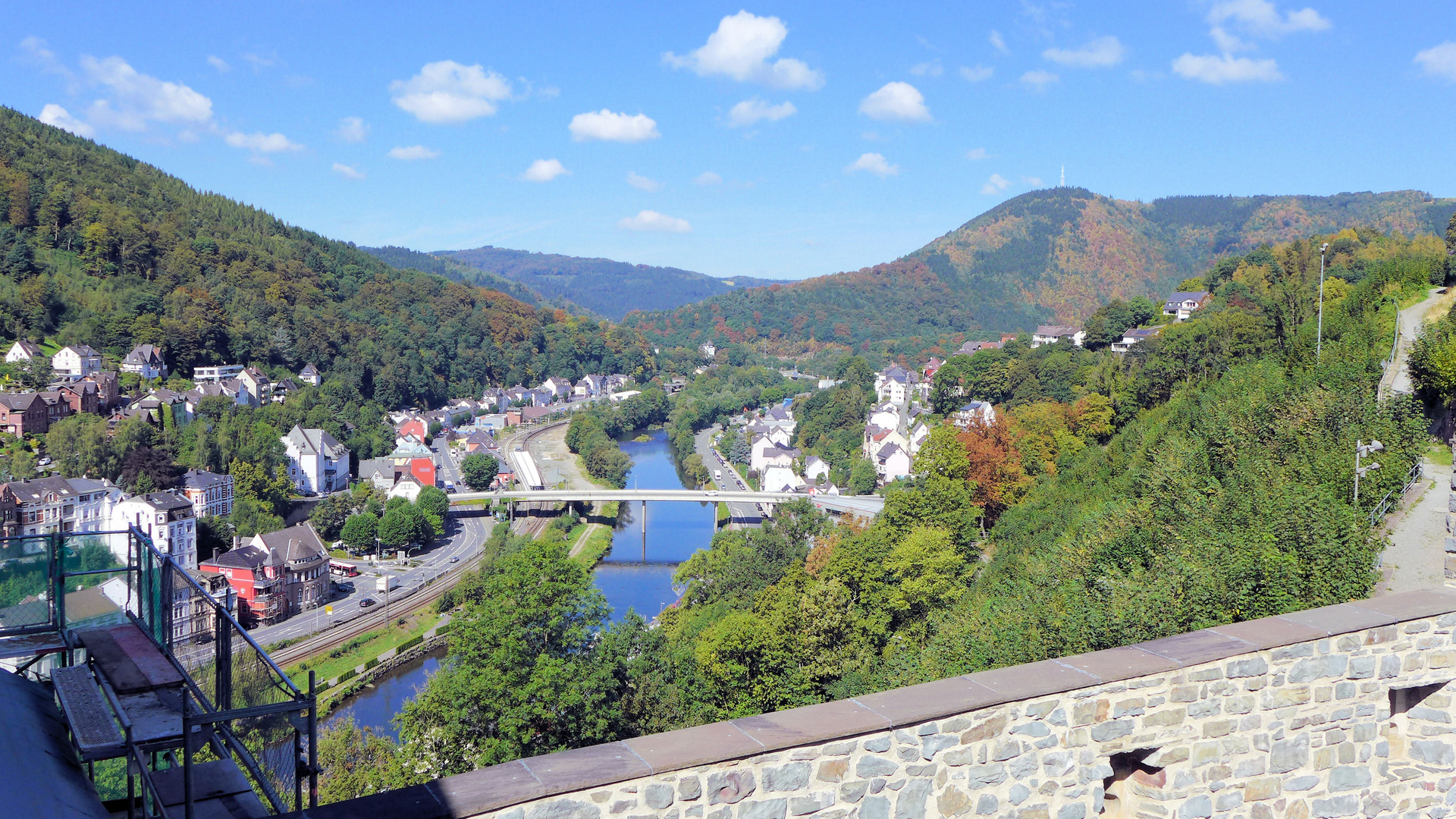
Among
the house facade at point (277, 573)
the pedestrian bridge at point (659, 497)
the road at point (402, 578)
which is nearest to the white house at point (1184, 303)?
the pedestrian bridge at point (659, 497)

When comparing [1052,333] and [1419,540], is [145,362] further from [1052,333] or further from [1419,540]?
Result: [1419,540]

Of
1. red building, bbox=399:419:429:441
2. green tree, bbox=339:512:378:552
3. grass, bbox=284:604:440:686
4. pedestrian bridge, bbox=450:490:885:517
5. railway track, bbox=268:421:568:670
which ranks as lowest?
grass, bbox=284:604:440:686

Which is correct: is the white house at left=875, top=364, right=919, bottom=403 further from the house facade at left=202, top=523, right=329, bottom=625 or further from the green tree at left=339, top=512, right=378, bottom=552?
the house facade at left=202, top=523, right=329, bottom=625

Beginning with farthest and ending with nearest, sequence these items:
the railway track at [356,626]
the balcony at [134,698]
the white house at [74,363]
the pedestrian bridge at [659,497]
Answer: the white house at [74,363] < the pedestrian bridge at [659,497] < the railway track at [356,626] < the balcony at [134,698]

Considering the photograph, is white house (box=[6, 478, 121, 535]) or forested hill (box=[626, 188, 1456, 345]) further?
forested hill (box=[626, 188, 1456, 345])

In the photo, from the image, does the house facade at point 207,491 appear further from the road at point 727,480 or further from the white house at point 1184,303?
the white house at point 1184,303

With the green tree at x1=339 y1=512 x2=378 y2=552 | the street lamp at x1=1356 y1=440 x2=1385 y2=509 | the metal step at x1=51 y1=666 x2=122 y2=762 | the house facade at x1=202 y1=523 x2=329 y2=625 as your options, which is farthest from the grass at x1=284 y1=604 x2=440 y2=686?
the street lamp at x1=1356 y1=440 x2=1385 y2=509

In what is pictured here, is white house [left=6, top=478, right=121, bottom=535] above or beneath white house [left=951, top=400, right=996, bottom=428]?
beneath
